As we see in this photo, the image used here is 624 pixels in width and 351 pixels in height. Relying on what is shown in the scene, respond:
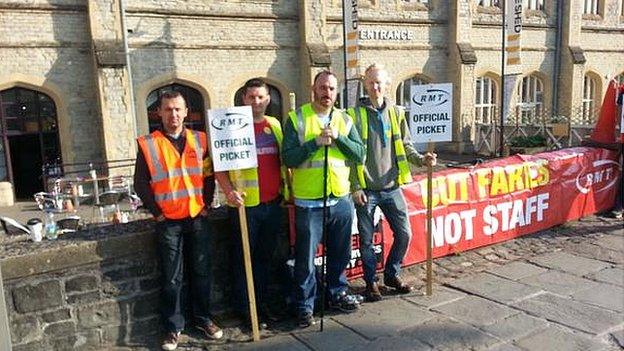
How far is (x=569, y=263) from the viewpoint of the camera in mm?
5520

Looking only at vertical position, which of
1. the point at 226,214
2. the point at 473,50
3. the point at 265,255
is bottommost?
the point at 265,255

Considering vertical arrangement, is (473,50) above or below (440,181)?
above

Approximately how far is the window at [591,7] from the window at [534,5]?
9.26ft

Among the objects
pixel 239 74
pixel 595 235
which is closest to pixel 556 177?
pixel 595 235

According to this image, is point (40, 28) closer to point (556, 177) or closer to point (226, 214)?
point (226, 214)

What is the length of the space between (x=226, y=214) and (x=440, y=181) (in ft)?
8.33

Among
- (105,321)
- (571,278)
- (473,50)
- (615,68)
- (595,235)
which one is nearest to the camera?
(105,321)

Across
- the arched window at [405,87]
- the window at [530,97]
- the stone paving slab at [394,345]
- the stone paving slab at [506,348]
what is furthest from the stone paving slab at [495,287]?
the window at [530,97]

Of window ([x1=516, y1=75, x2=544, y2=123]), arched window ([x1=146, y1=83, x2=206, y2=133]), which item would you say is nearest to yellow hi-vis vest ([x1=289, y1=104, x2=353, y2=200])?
arched window ([x1=146, y1=83, x2=206, y2=133])

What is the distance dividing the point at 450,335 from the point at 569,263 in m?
2.37

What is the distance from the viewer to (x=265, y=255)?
13.6 ft

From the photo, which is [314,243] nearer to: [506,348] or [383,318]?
[383,318]

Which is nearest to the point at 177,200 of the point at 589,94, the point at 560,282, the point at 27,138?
the point at 560,282

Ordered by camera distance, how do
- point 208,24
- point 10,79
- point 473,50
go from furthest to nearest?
point 473,50, point 208,24, point 10,79
